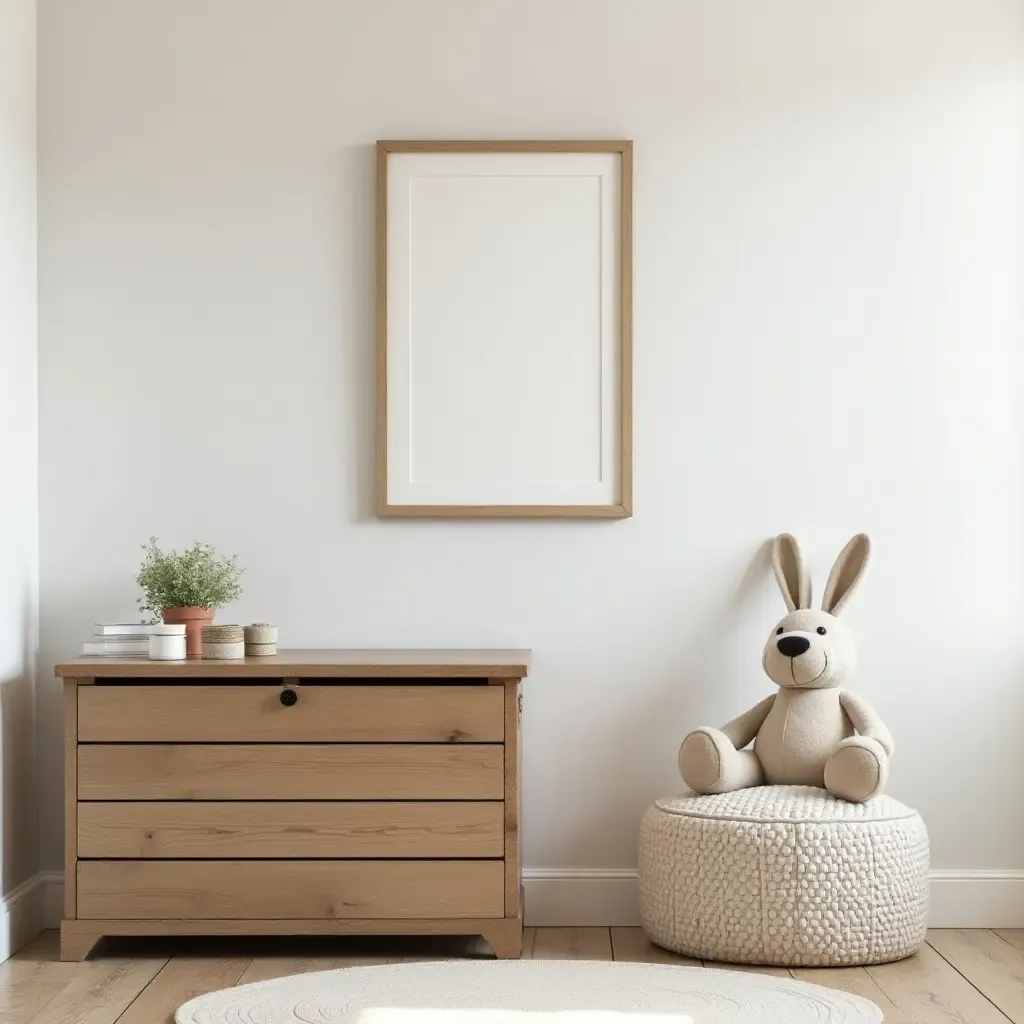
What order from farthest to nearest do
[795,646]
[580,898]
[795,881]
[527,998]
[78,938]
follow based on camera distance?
[580,898], [795,646], [78,938], [795,881], [527,998]

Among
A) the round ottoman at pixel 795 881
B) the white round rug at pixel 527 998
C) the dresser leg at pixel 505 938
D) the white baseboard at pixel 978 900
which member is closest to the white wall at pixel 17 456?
the white round rug at pixel 527 998

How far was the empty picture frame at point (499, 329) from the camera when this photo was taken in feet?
9.55

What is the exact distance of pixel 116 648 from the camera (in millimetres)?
2709

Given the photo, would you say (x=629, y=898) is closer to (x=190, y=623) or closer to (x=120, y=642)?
(x=190, y=623)

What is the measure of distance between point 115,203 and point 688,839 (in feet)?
6.09

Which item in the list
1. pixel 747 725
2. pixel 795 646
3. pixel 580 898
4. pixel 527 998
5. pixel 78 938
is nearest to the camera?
pixel 527 998

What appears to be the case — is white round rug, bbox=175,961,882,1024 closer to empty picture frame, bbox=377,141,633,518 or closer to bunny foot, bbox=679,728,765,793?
bunny foot, bbox=679,728,765,793

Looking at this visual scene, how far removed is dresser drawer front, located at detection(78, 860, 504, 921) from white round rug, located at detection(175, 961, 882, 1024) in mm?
126

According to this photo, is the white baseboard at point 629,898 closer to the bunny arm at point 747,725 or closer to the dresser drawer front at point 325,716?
the bunny arm at point 747,725

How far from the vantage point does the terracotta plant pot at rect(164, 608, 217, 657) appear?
2689mm

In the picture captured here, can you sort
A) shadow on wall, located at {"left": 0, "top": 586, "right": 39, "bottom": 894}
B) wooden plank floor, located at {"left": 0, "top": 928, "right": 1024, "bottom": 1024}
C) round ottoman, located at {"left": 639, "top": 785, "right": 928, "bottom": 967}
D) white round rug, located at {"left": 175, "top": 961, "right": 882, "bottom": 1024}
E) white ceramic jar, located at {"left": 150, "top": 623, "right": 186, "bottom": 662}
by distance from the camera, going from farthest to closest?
shadow on wall, located at {"left": 0, "top": 586, "right": 39, "bottom": 894}, white ceramic jar, located at {"left": 150, "top": 623, "right": 186, "bottom": 662}, round ottoman, located at {"left": 639, "top": 785, "right": 928, "bottom": 967}, wooden plank floor, located at {"left": 0, "top": 928, "right": 1024, "bottom": 1024}, white round rug, located at {"left": 175, "top": 961, "right": 882, "bottom": 1024}

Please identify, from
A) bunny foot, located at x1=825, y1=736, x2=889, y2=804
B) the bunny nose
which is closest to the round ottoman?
bunny foot, located at x1=825, y1=736, x2=889, y2=804

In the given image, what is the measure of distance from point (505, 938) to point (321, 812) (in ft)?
1.42

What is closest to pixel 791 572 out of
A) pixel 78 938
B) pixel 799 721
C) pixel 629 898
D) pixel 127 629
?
pixel 799 721
